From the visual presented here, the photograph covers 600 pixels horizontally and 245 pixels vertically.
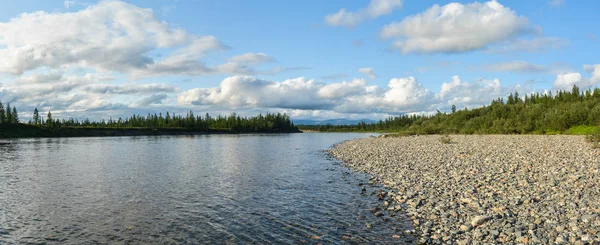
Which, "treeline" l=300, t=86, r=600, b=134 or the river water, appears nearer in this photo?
the river water

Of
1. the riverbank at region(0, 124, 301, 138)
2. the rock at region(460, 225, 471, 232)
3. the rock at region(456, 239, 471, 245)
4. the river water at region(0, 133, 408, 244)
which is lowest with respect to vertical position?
the river water at region(0, 133, 408, 244)

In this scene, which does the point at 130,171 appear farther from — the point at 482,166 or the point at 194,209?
the point at 482,166

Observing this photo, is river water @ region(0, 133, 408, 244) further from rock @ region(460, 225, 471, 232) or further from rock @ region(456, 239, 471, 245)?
rock @ region(456, 239, 471, 245)

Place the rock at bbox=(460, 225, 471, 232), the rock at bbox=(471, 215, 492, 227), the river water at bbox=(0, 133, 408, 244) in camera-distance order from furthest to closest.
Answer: the river water at bbox=(0, 133, 408, 244) → the rock at bbox=(471, 215, 492, 227) → the rock at bbox=(460, 225, 471, 232)

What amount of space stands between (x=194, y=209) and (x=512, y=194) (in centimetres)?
1648

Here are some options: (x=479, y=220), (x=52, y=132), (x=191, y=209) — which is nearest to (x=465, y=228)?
(x=479, y=220)

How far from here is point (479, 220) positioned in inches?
563

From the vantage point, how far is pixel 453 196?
19.0 meters

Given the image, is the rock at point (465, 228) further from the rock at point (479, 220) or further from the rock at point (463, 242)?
the rock at point (463, 242)

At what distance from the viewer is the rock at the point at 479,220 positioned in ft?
46.6

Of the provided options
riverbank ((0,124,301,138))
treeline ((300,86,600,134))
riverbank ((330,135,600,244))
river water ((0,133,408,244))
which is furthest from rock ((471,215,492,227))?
riverbank ((0,124,301,138))

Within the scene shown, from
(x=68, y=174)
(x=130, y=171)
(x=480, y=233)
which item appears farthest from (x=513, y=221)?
(x=68, y=174)

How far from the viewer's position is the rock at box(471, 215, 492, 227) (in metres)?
14.2

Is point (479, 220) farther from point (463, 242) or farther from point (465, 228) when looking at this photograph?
point (463, 242)
